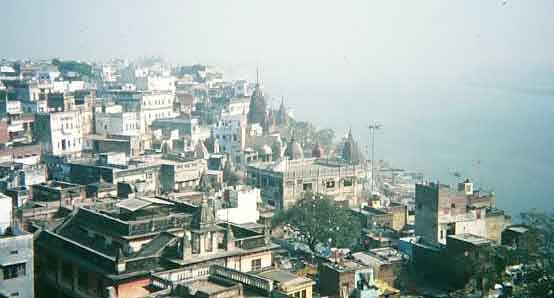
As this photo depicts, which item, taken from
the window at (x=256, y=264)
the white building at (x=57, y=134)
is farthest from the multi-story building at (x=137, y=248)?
the white building at (x=57, y=134)

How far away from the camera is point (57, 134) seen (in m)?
43.8

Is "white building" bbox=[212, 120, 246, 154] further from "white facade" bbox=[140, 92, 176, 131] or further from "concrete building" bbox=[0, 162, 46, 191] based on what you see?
"concrete building" bbox=[0, 162, 46, 191]

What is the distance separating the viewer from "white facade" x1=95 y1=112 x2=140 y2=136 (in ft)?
162

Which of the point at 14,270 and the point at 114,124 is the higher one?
the point at 114,124

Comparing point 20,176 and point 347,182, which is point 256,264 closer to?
point 20,176

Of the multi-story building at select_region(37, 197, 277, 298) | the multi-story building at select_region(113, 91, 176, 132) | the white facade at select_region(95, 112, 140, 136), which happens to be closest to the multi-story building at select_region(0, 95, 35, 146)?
the white facade at select_region(95, 112, 140, 136)

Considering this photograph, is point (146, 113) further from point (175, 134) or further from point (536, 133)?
point (536, 133)

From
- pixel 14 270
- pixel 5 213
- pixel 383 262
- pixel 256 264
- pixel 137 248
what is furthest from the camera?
pixel 383 262

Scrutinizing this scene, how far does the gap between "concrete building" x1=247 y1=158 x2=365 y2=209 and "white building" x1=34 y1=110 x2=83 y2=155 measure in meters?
11.1

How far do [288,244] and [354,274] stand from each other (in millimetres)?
7727

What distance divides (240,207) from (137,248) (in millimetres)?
11295

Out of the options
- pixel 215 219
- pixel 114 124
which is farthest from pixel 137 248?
pixel 114 124

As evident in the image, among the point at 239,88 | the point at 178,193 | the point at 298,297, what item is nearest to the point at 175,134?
the point at 178,193

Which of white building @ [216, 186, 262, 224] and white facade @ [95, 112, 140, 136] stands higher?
white facade @ [95, 112, 140, 136]
